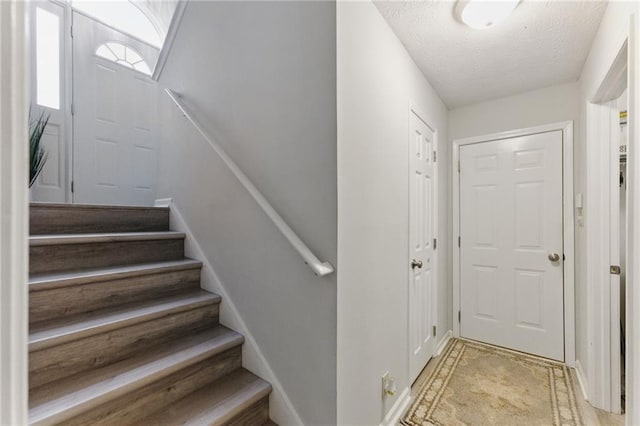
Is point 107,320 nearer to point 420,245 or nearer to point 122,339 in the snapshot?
point 122,339

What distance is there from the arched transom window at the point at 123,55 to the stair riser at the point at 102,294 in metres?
2.73

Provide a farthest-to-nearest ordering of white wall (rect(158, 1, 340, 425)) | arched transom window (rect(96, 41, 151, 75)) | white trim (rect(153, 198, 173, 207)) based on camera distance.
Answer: arched transom window (rect(96, 41, 151, 75)) → white trim (rect(153, 198, 173, 207)) → white wall (rect(158, 1, 340, 425))

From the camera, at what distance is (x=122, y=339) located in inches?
53.2

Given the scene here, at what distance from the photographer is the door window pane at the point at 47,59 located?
2.58 metres

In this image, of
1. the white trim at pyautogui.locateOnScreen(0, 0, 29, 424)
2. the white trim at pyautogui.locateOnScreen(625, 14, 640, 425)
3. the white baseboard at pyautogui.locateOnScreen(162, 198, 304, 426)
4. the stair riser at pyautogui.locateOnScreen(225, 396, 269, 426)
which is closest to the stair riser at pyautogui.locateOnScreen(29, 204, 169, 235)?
the white baseboard at pyautogui.locateOnScreen(162, 198, 304, 426)

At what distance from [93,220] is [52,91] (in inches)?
69.8

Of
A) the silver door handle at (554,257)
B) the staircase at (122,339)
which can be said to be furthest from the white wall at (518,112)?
the staircase at (122,339)

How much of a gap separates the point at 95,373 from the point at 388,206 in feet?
5.37

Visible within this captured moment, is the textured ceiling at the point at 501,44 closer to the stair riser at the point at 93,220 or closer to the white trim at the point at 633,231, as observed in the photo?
the white trim at the point at 633,231

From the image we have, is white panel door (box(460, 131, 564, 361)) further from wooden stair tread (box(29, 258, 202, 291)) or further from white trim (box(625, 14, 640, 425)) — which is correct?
wooden stair tread (box(29, 258, 202, 291))

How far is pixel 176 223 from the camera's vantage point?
2.23 m

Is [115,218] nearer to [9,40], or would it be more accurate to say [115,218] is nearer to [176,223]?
[176,223]

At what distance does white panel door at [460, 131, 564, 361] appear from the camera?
2395mm

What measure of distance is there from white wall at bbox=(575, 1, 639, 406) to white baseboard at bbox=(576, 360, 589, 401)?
0.05 metres
